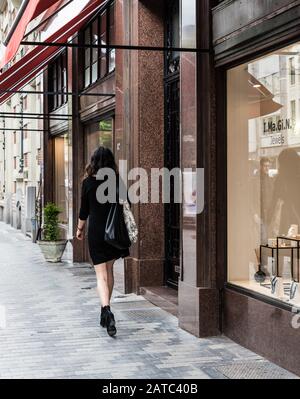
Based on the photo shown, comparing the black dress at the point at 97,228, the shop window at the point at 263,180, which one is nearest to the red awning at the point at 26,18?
the black dress at the point at 97,228

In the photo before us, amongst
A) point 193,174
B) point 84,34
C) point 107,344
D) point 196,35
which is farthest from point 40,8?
point 84,34

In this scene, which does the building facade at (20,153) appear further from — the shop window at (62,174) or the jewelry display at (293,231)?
the jewelry display at (293,231)

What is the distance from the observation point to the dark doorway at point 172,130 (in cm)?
902

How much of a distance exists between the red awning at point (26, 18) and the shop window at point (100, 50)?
11.5 feet

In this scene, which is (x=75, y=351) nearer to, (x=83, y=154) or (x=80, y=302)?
(x=80, y=302)

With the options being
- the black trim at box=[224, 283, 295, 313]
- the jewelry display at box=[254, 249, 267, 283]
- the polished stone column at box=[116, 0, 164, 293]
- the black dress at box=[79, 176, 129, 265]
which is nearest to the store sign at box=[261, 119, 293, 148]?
the jewelry display at box=[254, 249, 267, 283]

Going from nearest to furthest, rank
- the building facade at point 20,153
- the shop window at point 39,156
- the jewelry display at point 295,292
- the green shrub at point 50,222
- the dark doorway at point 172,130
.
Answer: the jewelry display at point 295,292
the dark doorway at point 172,130
the green shrub at point 50,222
the shop window at point 39,156
the building facade at point 20,153

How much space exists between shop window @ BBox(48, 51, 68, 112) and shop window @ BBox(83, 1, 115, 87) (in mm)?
1994

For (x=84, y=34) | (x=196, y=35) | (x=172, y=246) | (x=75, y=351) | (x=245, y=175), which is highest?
(x=84, y=34)

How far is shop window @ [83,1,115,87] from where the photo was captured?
11.3 m

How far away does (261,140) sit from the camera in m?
6.75

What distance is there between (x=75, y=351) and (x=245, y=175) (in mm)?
2552

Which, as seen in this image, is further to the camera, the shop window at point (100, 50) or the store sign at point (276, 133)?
the shop window at point (100, 50)

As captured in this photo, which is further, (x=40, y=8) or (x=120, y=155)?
(x=120, y=155)
